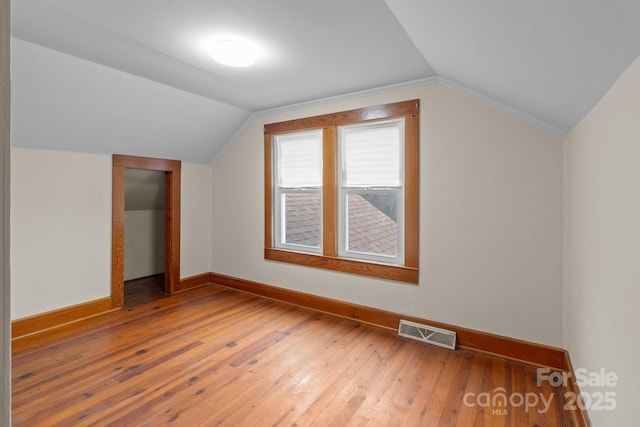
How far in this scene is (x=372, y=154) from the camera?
128 inches

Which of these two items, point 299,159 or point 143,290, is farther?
point 143,290

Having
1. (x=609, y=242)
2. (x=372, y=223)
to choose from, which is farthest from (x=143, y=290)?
(x=609, y=242)

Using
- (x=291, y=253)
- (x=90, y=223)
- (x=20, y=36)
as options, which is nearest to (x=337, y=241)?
(x=291, y=253)

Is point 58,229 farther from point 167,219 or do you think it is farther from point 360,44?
point 360,44

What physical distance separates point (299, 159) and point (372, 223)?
3.77 ft

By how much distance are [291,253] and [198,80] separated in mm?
1998

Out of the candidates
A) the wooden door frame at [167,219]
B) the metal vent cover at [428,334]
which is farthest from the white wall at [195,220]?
the metal vent cover at [428,334]

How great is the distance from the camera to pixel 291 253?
12.4 ft

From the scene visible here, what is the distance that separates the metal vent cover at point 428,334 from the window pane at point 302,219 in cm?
126

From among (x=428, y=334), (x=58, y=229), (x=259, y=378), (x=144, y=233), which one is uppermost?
(x=58, y=229)

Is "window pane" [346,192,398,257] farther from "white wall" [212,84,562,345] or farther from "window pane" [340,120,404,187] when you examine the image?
"white wall" [212,84,562,345]

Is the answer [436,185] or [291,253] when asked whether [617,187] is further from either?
[291,253]

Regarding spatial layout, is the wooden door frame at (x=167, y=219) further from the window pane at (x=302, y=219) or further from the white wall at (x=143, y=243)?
the window pane at (x=302, y=219)

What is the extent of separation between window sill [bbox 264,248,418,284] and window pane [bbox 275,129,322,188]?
802mm
